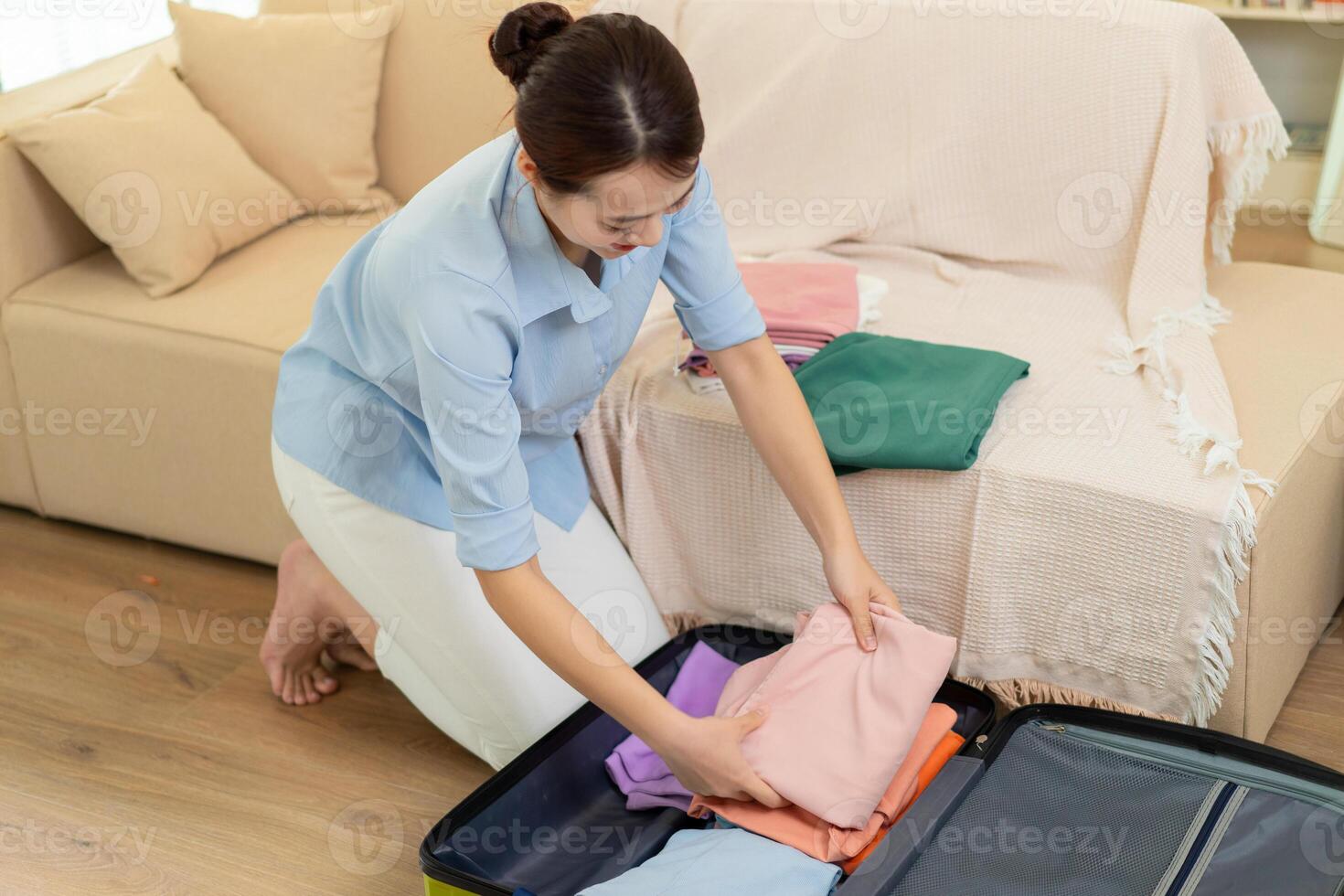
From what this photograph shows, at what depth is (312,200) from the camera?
2.34 meters

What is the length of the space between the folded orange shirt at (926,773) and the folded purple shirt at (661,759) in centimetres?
22

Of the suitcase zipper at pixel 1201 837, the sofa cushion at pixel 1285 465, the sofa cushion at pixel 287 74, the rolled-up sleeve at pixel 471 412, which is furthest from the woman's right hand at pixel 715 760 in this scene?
the sofa cushion at pixel 287 74

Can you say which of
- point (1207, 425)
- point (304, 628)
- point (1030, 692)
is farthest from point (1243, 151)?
point (304, 628)

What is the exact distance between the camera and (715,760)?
1.25m

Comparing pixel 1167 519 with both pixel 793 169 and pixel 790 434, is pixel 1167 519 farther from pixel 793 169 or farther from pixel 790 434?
pixel 793 169

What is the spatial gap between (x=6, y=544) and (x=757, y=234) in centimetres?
139

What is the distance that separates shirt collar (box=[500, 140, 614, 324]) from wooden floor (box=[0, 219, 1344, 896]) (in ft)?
2.33

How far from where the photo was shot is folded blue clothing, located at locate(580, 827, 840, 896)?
1194 mm

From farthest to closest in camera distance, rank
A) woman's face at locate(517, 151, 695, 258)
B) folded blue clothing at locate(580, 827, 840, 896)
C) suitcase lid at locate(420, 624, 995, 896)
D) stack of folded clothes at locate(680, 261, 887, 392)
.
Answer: stack of folded clothes at locate(680, 261, 887, 392) < suitcase lid at locate(420, 624, 995, 896) < folded blue clothing at locate(580, 827, 840, 896) < woman's face at locate(517, 151, 695, 258)

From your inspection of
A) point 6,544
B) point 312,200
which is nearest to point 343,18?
point 312,200

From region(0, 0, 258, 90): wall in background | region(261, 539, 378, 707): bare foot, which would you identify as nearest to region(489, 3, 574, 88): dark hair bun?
region(261, 539, 378, 707): bare foot

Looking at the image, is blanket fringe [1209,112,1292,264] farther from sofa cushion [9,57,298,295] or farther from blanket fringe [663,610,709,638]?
sofa cushion [9,57,298,295]

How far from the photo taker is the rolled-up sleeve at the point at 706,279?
4.59ft

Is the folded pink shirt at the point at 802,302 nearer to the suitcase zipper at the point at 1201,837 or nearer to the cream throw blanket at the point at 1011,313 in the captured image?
the cream throw blanket at the point at 1011,313
